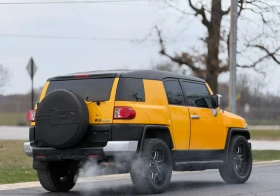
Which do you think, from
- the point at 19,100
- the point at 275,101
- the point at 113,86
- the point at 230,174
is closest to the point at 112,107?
the point at 113,86

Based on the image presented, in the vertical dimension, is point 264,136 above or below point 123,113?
below

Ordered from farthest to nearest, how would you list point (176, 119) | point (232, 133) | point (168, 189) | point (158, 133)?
point (232, 133), point (168, 189), point (176, 119), point (158, 133)

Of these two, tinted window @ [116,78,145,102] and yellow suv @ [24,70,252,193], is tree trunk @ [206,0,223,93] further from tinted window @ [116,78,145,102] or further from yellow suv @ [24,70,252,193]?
tinted window @ [116,78,145,102]

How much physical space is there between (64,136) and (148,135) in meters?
1.37

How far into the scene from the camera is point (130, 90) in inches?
400

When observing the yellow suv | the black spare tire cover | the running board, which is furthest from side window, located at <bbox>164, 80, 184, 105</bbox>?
the black spare tire cover

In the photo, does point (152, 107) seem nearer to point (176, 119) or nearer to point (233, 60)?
point (176, 119)

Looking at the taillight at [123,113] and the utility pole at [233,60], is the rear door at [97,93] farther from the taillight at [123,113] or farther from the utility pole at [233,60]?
the utility pole at [233,60]

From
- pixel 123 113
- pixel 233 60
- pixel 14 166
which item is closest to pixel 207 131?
pixel 123 113

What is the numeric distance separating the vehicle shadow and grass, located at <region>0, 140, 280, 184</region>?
229 cm

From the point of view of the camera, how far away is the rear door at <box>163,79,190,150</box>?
424 inches

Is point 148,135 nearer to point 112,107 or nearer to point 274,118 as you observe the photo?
point 112,107

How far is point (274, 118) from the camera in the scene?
7769 centimetres

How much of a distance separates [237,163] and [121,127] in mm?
3468
